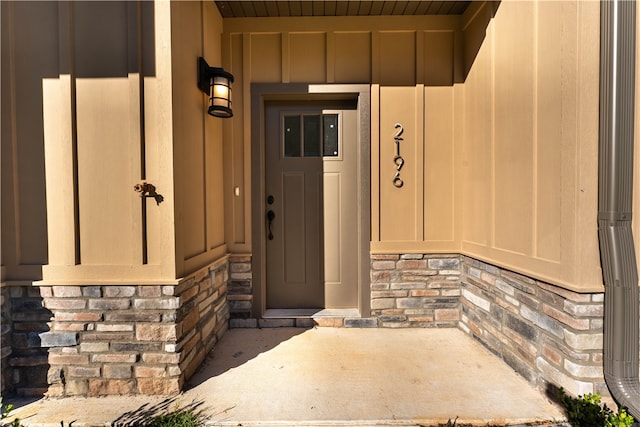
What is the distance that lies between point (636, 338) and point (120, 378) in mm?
2947

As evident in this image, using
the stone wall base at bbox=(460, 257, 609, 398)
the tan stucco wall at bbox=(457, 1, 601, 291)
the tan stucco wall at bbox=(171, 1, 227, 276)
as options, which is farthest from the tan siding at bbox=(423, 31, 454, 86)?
the tan stucco wall at bbox=(171, 1, 227, 276)

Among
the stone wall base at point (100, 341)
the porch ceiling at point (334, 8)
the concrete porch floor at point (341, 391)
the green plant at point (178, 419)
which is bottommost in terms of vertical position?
the concrete porch floor at point (341, 391)

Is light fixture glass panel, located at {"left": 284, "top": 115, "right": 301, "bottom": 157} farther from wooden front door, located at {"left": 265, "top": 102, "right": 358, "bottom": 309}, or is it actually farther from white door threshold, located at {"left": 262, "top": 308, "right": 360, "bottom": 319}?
white door threshold, located at {"left": 262, "top": 308, "right": 360, "bottom": 319}

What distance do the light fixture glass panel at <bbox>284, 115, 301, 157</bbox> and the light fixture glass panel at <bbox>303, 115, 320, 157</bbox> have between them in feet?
0.27

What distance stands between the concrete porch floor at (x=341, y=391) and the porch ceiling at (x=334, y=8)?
296 centimetres

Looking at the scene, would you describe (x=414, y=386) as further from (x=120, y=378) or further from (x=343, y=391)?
(x=120, y=378)

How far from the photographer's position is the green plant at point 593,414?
154cm

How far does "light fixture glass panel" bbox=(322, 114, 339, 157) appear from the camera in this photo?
314cm

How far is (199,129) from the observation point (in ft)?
7.78

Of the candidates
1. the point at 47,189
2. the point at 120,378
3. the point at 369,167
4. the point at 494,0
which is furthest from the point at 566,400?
the point at 47,189

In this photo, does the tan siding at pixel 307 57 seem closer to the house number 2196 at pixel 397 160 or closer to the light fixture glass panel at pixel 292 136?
the light fixture glass panel at pixel 292 136

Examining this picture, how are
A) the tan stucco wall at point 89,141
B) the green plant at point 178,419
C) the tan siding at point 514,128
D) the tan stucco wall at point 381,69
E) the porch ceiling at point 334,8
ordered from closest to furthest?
the green plant at point 178,419
the tan stucco wall at point 89,141
the tan siding at point 514,128
the porch ceiling at point 334,8
the tan stucco wall at point 381,69

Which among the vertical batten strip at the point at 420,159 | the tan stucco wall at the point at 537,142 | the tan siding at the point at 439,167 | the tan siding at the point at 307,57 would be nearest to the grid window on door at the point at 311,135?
the tan siding at the point at 307,57

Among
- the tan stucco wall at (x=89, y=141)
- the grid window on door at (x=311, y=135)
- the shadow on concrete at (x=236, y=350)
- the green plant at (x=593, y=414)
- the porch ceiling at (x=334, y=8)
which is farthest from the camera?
the grid window on door at (x=311, y=135)
